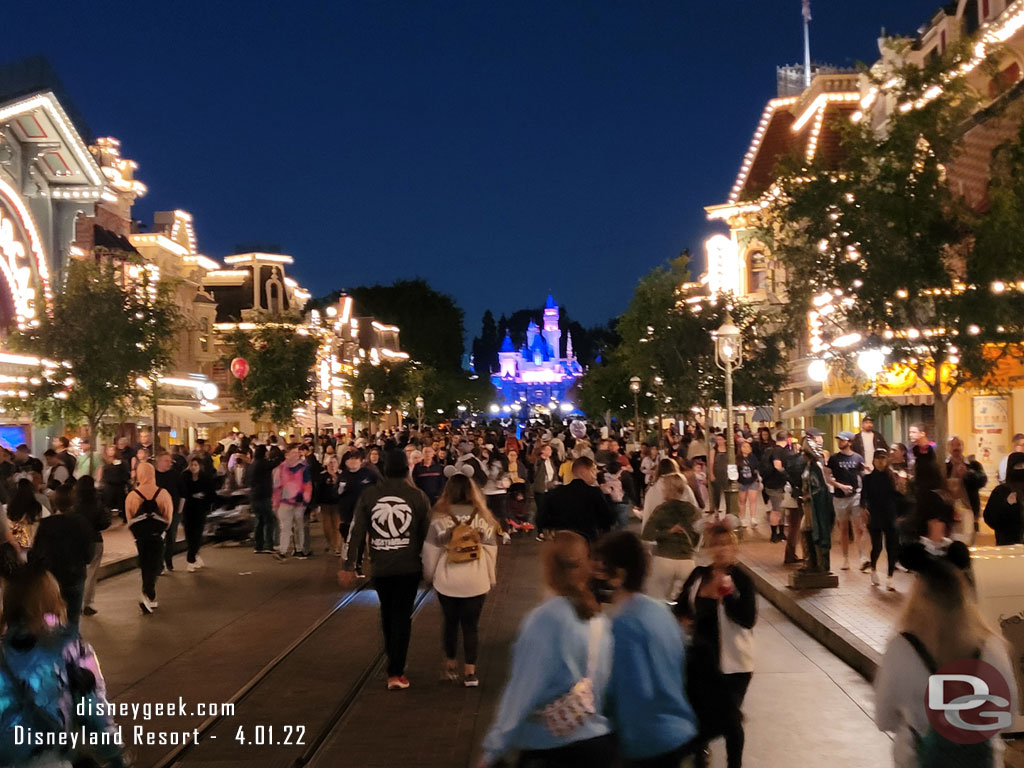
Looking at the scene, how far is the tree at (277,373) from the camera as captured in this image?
47.8m

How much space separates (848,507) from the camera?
651 inches

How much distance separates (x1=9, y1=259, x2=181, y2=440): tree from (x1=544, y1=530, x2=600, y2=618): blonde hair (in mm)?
23618

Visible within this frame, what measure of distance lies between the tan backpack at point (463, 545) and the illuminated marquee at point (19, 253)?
78.3 ft

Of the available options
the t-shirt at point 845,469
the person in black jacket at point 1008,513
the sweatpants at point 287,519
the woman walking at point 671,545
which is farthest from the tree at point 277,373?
the woman walking at point 671,545

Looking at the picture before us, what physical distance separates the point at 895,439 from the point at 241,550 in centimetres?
2037

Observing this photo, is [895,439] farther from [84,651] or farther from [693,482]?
[84,651]

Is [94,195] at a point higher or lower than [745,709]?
higher

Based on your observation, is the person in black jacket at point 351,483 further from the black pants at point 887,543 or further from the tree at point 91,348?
the tree at point 91,348

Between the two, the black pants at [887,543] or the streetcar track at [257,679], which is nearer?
the streetcar track at [257,679]

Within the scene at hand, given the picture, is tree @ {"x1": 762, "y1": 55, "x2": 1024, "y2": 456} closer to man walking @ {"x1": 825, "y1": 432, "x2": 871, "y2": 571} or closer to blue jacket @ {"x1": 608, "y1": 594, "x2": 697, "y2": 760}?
man walking @ {"x1": 825, "y1": 432, "x2": 871, "y2": 571}

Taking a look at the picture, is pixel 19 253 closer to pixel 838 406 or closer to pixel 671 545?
pixel 838 406

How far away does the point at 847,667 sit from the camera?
10141mm

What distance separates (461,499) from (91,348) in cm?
1973

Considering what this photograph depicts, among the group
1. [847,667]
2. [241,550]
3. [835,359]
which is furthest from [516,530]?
[847,667]
